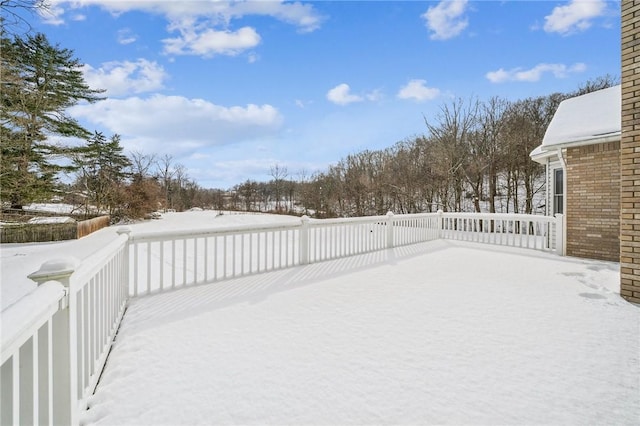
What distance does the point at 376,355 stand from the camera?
8.15ft

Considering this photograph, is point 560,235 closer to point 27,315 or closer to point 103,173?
point 27,315

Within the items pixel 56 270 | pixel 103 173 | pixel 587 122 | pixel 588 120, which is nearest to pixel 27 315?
pixel 56 270

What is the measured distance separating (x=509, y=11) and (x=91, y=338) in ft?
32.3

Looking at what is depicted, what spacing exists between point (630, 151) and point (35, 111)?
58.4 feet

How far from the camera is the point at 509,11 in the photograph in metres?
7.07

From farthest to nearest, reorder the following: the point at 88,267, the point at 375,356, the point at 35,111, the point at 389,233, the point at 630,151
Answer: the point at 35,111
the point at 389,233
the point at 630,151
the point at 375,356
the point at 88,267

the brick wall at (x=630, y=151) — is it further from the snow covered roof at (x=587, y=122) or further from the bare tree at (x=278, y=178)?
the bare tree at (x=278, y=178)

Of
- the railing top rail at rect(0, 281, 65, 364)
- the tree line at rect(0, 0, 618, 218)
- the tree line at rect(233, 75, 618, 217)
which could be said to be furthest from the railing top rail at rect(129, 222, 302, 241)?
the tree line at rect(233, 75, 618, 217)

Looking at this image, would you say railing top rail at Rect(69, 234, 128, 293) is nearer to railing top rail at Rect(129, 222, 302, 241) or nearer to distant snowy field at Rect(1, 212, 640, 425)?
distant snowy field at Rect(1, 212, 640, 425)

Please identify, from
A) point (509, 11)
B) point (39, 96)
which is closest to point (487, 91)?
point (509, 11)

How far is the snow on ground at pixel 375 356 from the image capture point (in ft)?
6.06

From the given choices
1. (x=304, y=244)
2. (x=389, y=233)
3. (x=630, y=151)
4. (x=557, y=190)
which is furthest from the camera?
(x=557, y=190)

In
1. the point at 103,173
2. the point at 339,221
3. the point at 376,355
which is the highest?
the point at 103,173

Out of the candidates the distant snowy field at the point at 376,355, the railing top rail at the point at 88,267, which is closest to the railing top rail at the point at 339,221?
the distant snowy field at the point at 376,355
